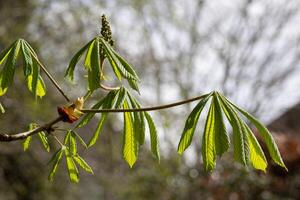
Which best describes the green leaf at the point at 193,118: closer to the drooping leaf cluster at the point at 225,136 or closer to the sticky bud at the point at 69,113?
the drooping leaf cluster at the point at 225,136

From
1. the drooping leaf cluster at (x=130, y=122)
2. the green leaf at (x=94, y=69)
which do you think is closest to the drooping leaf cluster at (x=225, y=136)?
the drooping leaf cluster at (x=130, y=122)

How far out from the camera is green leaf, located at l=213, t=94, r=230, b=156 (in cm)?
126

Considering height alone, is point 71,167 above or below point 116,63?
below

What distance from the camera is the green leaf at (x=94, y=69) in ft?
4.10

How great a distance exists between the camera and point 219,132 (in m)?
1.27

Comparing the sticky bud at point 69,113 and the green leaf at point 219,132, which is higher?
the sticky bud at point 69,113

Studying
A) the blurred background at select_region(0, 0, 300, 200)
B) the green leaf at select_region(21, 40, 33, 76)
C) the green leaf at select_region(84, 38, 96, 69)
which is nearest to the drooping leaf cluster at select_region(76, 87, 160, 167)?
the green leaf at select_region(84, 38, 96, 69)

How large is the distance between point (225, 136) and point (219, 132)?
2 cm

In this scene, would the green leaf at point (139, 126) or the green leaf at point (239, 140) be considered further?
the green leaf at point (139, 126)

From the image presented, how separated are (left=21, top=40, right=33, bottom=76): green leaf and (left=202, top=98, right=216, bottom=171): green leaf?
18.1 inches

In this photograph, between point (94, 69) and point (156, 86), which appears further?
point (156, 86)

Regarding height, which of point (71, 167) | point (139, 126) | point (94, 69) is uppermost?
point (94, 69)

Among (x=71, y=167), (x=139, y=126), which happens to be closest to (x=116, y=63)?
(x=139, y=126)

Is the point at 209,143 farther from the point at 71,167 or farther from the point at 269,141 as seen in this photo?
the point at 71,167
